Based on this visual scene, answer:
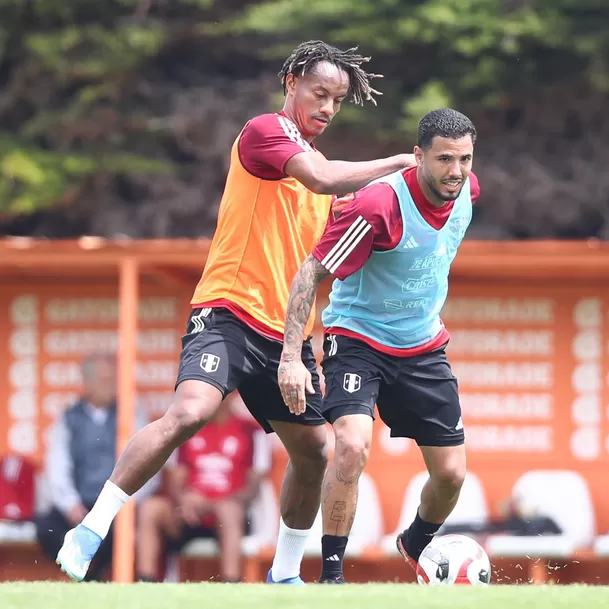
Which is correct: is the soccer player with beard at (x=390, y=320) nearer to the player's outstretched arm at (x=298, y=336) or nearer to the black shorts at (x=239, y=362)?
the player's outstretched arm at (x=298, y=336)

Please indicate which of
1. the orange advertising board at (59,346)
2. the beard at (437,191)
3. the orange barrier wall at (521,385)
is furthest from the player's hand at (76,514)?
the beard at (437,191)

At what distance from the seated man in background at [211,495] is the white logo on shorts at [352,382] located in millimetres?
4786

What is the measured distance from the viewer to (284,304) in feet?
20.1

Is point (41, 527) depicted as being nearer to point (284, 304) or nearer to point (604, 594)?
point (284, 304)

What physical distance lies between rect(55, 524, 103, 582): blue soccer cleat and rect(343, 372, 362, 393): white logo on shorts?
4.02ft

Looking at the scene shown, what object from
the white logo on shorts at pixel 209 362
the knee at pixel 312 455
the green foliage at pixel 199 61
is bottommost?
the knee at pixel 312 455

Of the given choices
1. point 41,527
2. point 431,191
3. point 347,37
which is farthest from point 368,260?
point 347,37

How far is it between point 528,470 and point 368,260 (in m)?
5.68

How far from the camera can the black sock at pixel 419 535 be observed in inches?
261

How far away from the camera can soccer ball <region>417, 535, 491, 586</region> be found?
20.9ft

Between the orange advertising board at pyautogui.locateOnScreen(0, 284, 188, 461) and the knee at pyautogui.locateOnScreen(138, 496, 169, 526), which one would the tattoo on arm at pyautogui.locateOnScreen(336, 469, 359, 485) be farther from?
the orange advertising board at pyautogui.locateOnScreen(0, 284, 188, 461)

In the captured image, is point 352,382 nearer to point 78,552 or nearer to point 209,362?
point 209,362

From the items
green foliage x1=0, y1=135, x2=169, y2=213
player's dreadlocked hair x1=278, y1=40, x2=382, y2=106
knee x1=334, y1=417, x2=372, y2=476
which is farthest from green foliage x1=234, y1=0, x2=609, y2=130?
knee x1=334, y1=417, x2=372, y2=476

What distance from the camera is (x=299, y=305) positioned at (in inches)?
Result: 231
